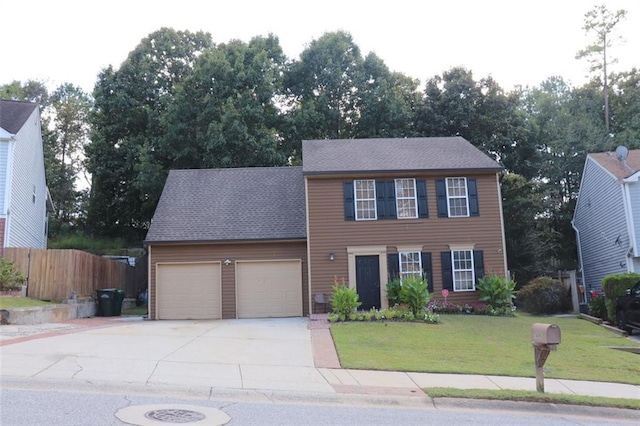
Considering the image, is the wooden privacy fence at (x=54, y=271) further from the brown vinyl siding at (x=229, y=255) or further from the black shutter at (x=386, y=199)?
the black shutter at (x=386, y=199)

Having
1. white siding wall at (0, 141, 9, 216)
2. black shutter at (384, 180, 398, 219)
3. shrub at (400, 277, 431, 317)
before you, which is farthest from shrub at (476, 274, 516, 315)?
white siding wall at (0, 141, 9, 216)

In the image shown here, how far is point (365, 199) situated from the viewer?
20953mm

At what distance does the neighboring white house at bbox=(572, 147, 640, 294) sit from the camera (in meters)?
22.3

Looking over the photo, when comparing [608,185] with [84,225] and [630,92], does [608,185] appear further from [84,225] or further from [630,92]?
[84,225]

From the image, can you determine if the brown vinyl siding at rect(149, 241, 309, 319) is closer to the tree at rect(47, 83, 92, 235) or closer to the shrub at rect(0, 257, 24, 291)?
the shrub at rect(0, 257, 24, 291)

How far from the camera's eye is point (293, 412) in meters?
7.14

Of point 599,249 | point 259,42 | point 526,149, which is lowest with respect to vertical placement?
point 599,249

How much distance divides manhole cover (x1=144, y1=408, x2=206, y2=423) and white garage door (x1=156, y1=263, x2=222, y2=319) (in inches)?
553

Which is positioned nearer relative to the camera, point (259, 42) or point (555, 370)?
point (555, 370)

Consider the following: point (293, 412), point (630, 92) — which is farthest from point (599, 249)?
point (293, 412)

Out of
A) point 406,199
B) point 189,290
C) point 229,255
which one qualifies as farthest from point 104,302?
point 406,199

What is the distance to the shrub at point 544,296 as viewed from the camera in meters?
22.6

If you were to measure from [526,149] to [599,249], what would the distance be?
9889mm

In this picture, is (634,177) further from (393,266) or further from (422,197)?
(393,266)
